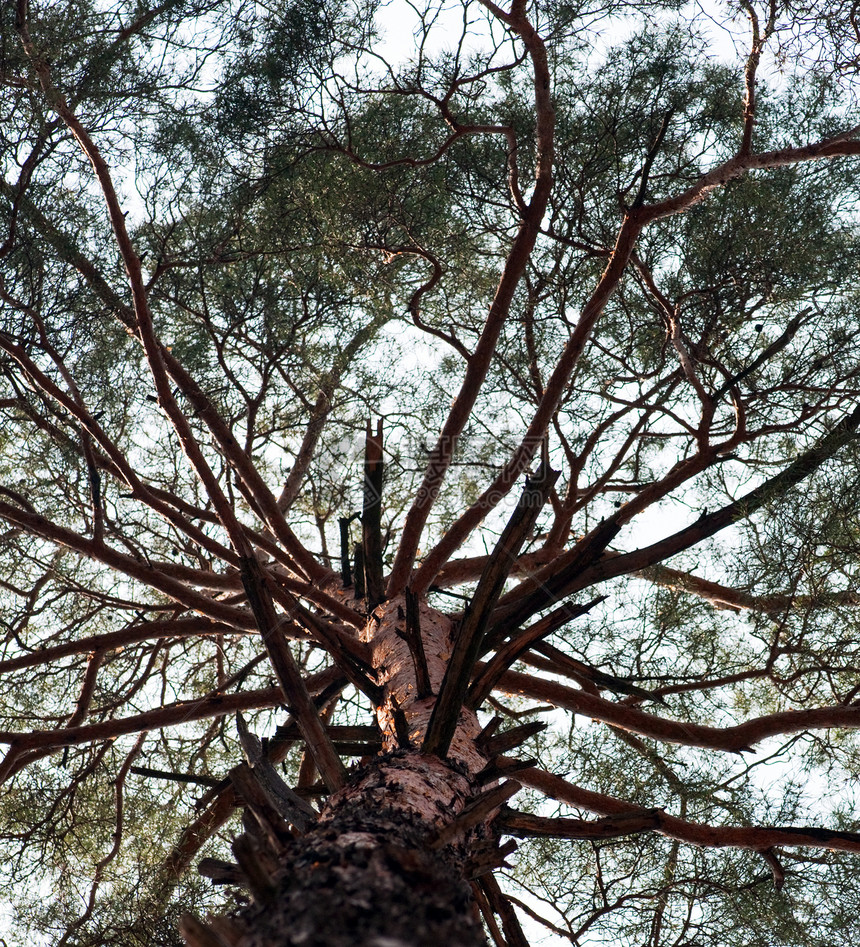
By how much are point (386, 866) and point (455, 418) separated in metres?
2.16

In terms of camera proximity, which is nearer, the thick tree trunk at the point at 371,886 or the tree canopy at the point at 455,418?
the thick tree trunk at the point at 371,886

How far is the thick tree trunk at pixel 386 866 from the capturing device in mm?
954

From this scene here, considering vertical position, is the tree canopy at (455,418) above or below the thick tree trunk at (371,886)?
above

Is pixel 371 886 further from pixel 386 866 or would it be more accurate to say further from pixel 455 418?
pixel 455 418

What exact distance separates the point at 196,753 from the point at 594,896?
2136mm

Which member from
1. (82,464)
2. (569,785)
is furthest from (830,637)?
(82,464)

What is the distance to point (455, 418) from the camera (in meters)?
3.18

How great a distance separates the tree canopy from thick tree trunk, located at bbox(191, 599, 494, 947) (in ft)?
1.24

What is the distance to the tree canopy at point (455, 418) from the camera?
2828mm

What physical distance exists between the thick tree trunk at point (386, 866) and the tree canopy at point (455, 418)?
0.38 meters

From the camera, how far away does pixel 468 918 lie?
1.06 metres

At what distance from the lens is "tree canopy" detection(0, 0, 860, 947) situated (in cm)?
283

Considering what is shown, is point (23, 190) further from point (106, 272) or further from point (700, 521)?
point (700, 521)

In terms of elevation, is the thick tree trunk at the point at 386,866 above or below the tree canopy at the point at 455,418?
below
